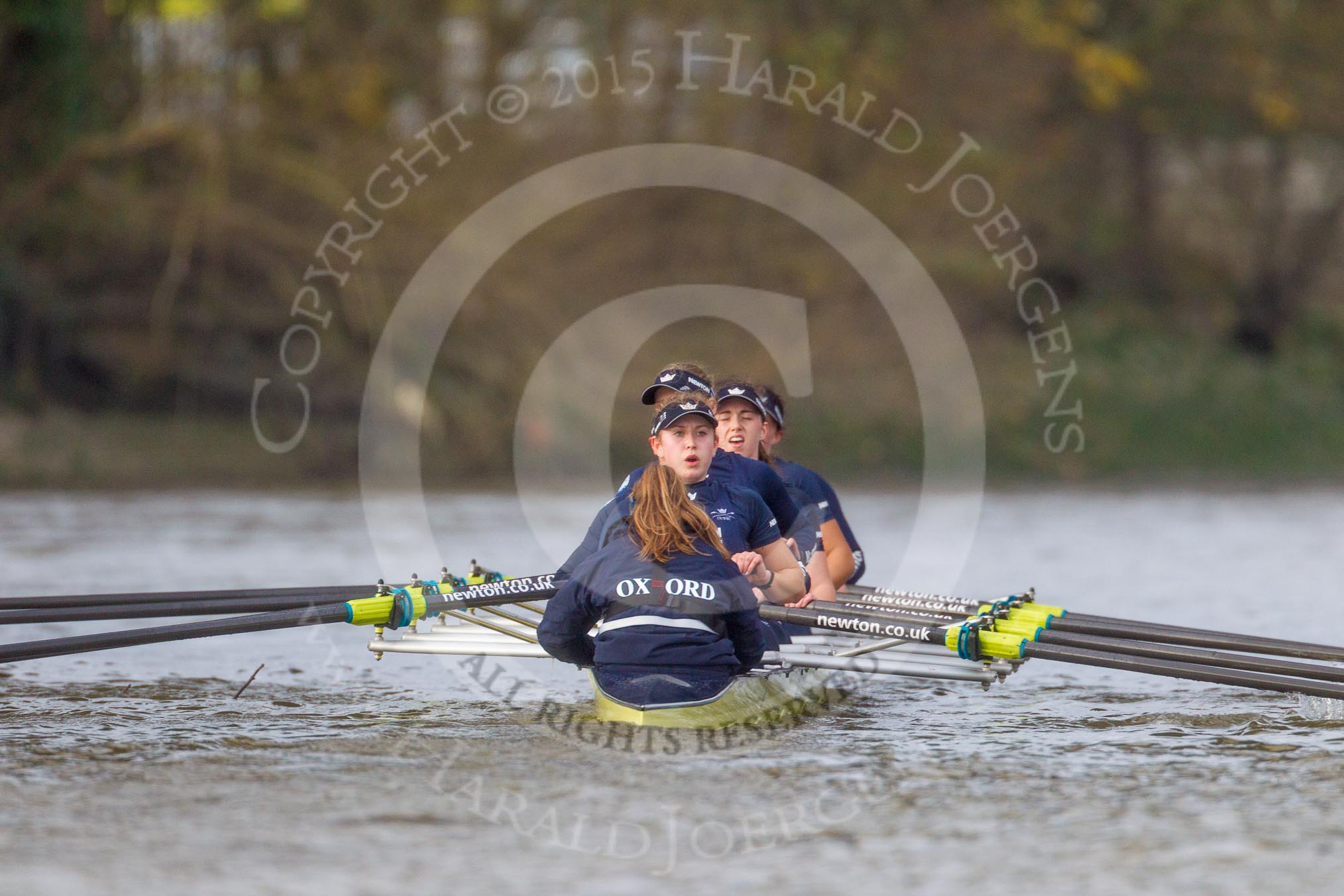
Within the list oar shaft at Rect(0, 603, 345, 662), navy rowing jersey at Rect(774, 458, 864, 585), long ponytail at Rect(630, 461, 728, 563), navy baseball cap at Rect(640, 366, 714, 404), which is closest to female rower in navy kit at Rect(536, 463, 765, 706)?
long ponytail at Rect(630, 461, 728, 563)

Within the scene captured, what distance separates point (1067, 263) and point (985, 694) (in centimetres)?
2471

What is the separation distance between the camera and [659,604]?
6941 mm

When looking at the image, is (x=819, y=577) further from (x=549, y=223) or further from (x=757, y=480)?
(x=549, y=223)

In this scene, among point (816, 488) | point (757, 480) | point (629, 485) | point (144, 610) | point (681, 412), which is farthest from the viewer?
point (816, 488)

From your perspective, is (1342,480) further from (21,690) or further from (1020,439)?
(21,690)

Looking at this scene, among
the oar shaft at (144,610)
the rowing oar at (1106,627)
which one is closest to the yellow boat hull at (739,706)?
the rowing oar at (1106,627)

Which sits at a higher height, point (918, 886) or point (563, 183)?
point (563, 183)

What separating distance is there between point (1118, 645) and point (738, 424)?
2.26 meters

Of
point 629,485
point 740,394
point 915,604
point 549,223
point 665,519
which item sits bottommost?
point 915,604

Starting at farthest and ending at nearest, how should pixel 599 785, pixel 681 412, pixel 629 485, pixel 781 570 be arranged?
pixel 781 570, pixel 629 485, pixel 681 412, pixel 599 785

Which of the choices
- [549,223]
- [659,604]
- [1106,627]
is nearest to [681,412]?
[659,604]

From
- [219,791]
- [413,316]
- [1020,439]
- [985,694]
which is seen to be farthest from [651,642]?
[1020,439]

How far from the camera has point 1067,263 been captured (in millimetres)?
32406

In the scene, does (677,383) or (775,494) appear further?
(775,494)
